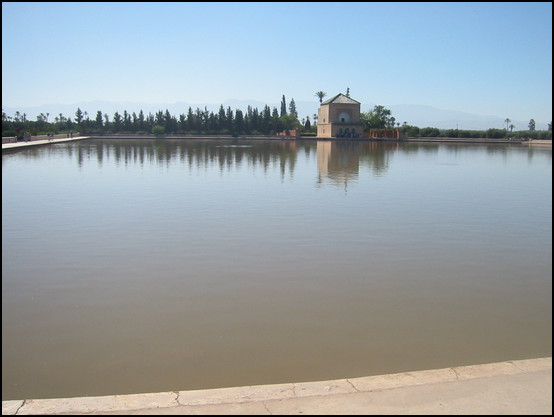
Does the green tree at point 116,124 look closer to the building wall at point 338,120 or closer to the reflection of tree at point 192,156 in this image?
the building wall at point 338,120

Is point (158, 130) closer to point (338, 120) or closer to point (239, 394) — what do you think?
point (338, 120)

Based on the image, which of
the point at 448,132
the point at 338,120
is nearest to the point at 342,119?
the point at 338,120

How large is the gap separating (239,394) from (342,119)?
6629cm

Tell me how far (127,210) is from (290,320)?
657 cm

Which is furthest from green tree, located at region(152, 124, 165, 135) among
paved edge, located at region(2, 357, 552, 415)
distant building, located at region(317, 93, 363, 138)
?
paved edge, located at region(2, 357, 552, 415)

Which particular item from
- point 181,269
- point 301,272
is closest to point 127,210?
point 181,269

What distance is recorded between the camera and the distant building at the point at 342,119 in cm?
6600

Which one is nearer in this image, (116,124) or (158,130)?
(158,130)

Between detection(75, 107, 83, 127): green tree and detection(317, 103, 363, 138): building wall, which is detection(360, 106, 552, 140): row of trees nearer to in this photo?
detection(317, 103, 363, 138): building wall

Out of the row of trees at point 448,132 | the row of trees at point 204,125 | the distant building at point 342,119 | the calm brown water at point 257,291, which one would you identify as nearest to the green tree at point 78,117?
the row of trees at point 204,125

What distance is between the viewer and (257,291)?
5.68 metres

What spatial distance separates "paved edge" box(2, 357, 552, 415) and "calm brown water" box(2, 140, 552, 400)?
0.57 metres

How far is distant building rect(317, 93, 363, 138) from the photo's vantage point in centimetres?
6600

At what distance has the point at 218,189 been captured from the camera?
13836 mm
